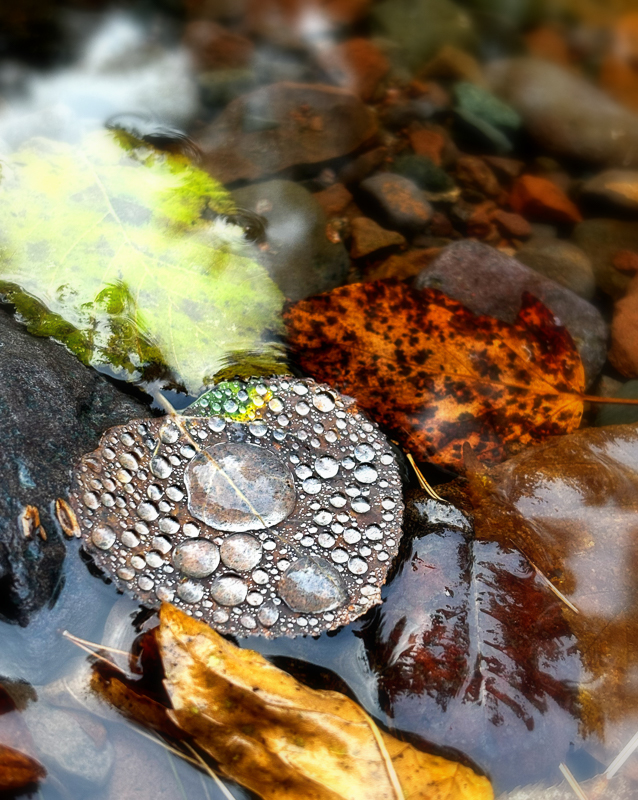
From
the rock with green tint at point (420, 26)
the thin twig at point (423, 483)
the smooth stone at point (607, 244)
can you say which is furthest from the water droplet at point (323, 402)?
the rock with green tint at point (420, 26)

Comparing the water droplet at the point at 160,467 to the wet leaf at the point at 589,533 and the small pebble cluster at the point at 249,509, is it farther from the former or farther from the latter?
the wet leaf at the point at 589,533

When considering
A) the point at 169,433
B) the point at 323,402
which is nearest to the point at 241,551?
the point at 169,433

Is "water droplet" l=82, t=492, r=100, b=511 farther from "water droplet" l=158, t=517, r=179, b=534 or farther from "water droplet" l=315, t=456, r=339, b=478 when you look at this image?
"water droplet" l=315, t=456, r=339, b=478

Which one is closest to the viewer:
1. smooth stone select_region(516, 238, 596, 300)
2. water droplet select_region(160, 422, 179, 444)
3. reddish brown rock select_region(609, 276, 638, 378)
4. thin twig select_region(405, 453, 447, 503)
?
water droplet select_region(160, 422, 179, 444)

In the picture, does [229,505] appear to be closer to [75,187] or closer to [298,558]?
A: [298,558]

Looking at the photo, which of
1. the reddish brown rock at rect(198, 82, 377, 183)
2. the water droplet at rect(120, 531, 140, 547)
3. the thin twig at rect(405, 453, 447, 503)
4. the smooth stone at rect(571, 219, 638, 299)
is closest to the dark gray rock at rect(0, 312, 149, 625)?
the water droplet at rect(120, 531, 140, 547)

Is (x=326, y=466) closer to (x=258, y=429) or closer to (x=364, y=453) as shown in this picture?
(x=364, y=453)
